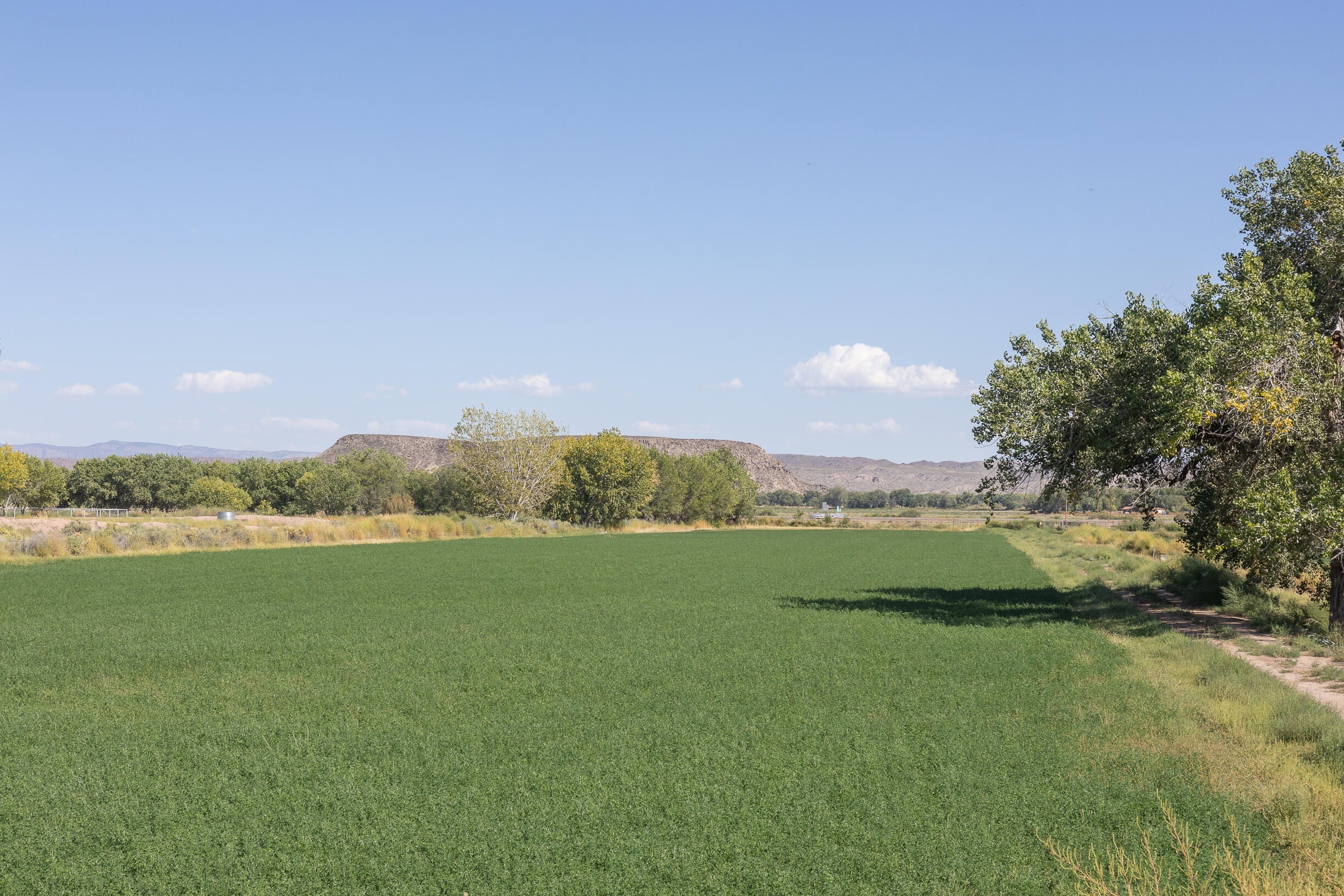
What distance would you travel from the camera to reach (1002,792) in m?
9.05

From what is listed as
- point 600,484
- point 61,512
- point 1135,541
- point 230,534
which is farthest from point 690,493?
point 230,534

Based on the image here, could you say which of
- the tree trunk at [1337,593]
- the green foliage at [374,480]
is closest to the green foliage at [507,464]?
the green foliage at [374,480]

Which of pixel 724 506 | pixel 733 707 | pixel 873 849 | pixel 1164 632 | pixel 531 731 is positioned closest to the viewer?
pixel 873 849

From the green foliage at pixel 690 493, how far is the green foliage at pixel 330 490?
35.4m

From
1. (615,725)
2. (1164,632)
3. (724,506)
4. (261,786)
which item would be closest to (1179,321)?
(1164,632)

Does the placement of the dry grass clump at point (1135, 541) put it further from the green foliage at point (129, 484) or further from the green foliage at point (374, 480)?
the green foliage at point (129, 484)

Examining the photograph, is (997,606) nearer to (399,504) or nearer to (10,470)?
(399,504)

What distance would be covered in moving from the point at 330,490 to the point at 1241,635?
100248 millimetres

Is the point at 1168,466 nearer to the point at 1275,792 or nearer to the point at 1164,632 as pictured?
the point at 1164,632

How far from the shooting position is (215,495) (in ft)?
337

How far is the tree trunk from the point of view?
20.4 metres

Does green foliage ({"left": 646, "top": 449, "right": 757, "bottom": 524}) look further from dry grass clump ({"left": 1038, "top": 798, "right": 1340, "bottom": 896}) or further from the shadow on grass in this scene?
dry grass clump ({"left": 1038, "top": 798, "right": 1340, "bottom": 896})

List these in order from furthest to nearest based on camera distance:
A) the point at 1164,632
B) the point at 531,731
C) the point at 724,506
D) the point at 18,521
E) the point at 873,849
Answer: the point at 724,506 → the point at 18,521 → the point at 1164,632 → the point at 531,731 → the point at 873,849

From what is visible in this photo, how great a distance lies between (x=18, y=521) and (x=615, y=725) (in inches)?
2204
